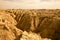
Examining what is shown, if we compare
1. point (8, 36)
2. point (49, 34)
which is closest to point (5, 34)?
point (8, 36)

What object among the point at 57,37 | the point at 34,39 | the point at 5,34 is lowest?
the point at 57,37

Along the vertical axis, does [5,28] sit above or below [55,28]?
above

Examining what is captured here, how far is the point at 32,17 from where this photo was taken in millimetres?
38750

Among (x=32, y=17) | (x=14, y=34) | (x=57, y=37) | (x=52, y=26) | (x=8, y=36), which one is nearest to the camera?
(x=8, y=36)

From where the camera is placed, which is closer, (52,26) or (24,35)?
(24,35)

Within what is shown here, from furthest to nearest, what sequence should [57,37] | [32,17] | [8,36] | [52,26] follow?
[32,17]
[52,26]
[57,37]
[8,36]

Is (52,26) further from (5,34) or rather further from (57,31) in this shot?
(5,34)

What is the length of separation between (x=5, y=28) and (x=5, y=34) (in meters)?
0.97

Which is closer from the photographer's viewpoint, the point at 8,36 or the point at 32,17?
the point at 8,36

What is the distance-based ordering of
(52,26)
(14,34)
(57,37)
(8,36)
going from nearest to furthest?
(8,36) < (14,34) < (57,37) < (52,26)

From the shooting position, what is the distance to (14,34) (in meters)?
16.8

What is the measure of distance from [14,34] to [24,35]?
1.14 metres

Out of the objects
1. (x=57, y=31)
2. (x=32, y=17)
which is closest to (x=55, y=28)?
(x=57, y=31)

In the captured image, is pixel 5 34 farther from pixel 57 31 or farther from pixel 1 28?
pixel 57 31
